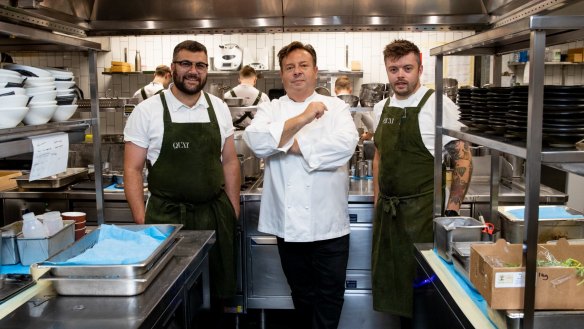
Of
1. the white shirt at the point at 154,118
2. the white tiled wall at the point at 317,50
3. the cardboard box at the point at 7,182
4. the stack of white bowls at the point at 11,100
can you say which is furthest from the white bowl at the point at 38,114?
the white tiled wall at the point at 317,50

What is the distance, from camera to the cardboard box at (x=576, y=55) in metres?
7.00

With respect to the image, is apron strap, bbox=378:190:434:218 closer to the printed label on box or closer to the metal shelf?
the metal shelf

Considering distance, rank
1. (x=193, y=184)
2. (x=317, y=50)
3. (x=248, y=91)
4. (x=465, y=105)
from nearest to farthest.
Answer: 1. (x=465, y=105)
2. (x=193, y=184)
3. (x=248, y=91)
4. (x=317, y=50)

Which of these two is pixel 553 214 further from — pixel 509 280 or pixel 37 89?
pixel 37 89

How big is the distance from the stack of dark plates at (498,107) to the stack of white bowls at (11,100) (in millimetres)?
1574

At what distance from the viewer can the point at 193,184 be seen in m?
2.88

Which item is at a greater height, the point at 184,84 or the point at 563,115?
the point at 184,84

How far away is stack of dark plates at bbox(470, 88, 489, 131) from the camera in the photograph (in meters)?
2.06

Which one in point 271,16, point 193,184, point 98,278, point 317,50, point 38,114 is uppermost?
point 317,50

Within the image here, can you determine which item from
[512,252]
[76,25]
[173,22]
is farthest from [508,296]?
[76,25]

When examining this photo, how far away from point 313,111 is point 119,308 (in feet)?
4.69

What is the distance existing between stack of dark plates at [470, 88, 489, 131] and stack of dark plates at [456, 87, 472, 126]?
0.20 feet

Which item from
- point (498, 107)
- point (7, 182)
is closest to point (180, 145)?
point (498, 107)

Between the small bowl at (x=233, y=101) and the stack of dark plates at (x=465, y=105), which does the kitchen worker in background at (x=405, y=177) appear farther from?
the small bowl at (x=233, y=101)
